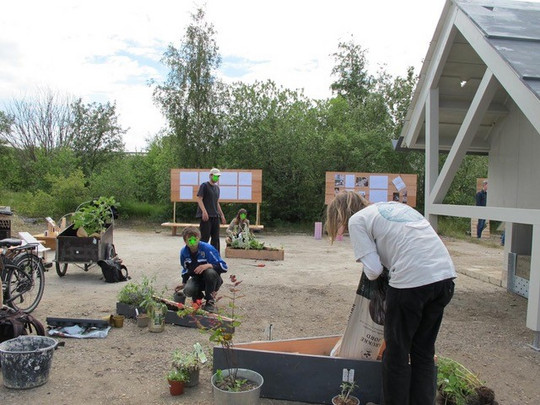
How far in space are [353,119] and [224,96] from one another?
578 centimetres

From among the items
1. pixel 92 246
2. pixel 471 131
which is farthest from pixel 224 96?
pixel 471 131

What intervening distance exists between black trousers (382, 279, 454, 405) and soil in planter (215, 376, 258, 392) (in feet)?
3.05

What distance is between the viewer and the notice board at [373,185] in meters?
16.4

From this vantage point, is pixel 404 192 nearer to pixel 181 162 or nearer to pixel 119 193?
pixel 181 162

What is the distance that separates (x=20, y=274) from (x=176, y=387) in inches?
129

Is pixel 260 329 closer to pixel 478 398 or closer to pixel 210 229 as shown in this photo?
pixel 478 398

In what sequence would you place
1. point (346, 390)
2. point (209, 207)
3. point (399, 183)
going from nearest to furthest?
point (346, 390)
point (209, 207)
point (399, 183)

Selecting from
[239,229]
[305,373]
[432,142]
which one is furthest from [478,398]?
[239,229]

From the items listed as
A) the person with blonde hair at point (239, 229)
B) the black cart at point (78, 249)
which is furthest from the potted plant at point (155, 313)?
the person with blonde hair at point (239, 229)

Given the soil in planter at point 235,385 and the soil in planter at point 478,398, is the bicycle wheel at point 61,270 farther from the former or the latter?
the soil in planter at point 478,398

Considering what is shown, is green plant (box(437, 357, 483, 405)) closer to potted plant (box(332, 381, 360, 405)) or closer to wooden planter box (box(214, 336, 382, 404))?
wooden planter box (box(214, 336, 382, 404))

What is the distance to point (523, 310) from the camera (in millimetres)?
6527

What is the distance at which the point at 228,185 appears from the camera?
15.9m

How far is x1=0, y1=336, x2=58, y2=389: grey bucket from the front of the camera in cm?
347
